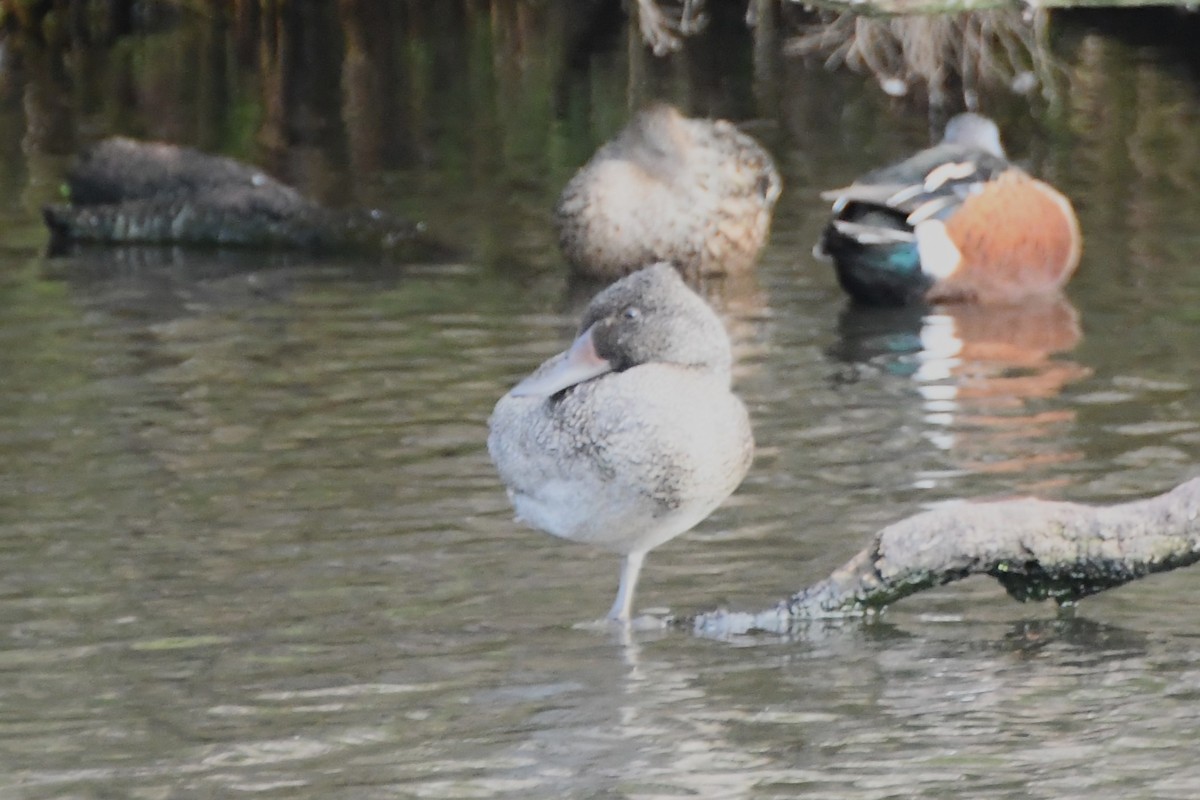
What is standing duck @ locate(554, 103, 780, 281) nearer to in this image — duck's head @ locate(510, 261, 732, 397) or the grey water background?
the grey water background

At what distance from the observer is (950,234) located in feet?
31.1

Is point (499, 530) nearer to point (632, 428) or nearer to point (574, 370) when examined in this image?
point (574, 370)

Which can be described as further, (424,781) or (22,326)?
(22,326)

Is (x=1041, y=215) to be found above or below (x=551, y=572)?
above

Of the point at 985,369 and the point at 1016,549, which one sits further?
the point at 985,369

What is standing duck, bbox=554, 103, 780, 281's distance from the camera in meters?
10.1

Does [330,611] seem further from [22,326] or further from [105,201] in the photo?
[105,201]

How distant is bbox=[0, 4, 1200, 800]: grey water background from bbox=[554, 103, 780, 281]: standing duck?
0.83 ft

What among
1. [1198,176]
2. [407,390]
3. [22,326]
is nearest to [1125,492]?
[407,390]

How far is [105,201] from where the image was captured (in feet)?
38.5

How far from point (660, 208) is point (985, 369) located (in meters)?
2.29

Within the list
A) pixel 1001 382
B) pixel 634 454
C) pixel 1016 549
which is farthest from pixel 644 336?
pixel 1001 382

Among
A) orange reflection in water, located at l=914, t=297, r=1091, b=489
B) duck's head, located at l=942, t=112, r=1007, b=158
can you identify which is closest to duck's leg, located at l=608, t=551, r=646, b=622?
orange reflection in water, located at l=914, t=297, r=1091, b=489

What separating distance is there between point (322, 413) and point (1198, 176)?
20.9 ft
